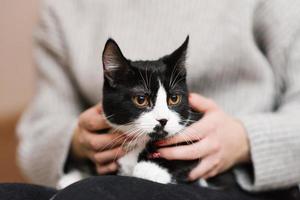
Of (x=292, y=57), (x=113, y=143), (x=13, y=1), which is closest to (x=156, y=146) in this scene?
(x=113, y=143)

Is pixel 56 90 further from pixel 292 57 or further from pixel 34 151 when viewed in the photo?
pixel 292 57

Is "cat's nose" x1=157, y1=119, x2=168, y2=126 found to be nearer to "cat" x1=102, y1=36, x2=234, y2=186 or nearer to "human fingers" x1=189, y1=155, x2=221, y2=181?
"cat" x1=102, y1=36, x2=234, y2=186

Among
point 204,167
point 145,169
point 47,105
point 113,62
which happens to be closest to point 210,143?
point 204,167

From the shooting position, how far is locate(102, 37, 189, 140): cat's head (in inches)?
28.4

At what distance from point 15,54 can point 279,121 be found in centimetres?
124

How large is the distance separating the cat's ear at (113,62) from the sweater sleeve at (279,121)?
1.08 feet

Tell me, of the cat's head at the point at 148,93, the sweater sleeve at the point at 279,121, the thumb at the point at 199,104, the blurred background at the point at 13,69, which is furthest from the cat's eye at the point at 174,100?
the blurred background at the point at 13,69

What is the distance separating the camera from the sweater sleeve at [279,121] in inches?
36.2

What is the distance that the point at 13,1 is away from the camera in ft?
5.83

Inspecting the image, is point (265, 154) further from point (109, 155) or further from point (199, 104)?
point (109, 155)

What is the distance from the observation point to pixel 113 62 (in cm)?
70

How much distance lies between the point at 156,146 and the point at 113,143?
0.09 m

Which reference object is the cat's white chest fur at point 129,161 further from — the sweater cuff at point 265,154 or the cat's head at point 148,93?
the sweater cuff at point 265,154

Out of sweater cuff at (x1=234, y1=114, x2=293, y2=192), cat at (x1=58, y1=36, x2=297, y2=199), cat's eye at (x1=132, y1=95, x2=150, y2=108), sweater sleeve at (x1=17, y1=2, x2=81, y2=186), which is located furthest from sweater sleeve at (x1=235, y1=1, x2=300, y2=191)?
sweater sleeve at (x1=17, y1=2, x2=81, y2=186)
